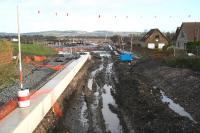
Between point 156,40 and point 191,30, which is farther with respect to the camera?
point 156,40

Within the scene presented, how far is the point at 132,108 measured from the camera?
68.2ft

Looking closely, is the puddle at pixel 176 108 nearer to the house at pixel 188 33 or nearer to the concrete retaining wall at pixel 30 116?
the concrete retaining wall at pixel 30 116

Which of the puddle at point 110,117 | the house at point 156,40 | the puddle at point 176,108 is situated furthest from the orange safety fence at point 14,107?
the house at point 156,40

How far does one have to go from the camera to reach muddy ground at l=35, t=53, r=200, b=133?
54.0ft

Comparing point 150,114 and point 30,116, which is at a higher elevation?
point 30,116

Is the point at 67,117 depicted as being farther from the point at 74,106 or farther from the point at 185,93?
the point at 185,93

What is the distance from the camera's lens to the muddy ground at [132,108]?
16469mm

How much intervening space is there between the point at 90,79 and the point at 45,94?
805 inches

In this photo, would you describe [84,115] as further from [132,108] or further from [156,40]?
[156,40]

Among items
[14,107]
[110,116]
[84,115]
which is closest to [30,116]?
[14,107]

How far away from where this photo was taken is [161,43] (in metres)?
83.5

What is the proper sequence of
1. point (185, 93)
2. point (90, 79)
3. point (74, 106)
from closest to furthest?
point (74, 106) → point (185, 93) → point (90, 79)

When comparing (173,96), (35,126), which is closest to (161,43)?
(173,96)

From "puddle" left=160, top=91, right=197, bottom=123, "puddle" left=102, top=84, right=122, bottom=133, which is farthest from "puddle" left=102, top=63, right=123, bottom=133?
"puddle" left=160, top=91, right=197, bottom=123
